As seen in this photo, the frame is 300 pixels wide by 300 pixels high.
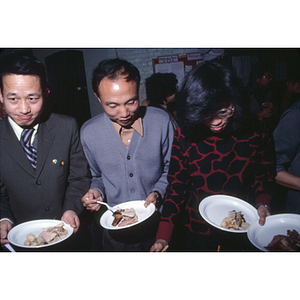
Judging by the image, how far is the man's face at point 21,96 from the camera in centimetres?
121

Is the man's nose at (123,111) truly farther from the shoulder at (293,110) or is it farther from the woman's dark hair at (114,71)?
the shoulder at (293,110)

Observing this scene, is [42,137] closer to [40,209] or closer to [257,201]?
[40,209]

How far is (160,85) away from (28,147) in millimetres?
1034

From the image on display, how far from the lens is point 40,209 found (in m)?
1.44

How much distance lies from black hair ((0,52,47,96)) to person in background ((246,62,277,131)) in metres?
1.34

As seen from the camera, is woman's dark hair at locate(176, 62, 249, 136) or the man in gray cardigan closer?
woman's dark hair at locate(176, 62, 249, 136)

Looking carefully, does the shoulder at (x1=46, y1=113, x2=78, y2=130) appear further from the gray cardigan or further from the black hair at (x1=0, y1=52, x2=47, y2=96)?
the black hair at (x1=0, y1=52, x2=47, y2=96)

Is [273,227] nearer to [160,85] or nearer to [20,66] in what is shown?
[160,85]

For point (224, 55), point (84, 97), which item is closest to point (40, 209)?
point (84, 97)

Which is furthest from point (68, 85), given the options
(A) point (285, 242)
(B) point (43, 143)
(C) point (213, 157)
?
(A) point (285, 242)

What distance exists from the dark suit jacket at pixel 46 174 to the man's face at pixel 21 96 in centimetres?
12

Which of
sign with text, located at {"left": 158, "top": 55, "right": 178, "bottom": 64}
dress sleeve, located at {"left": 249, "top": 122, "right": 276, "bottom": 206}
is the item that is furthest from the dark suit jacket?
dress sleeve, located at {"left": 249, "top": 122, "right": 276, "bottom": 206}

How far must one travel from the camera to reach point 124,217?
1.40 m

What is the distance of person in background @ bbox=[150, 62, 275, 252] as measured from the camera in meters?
1.12
